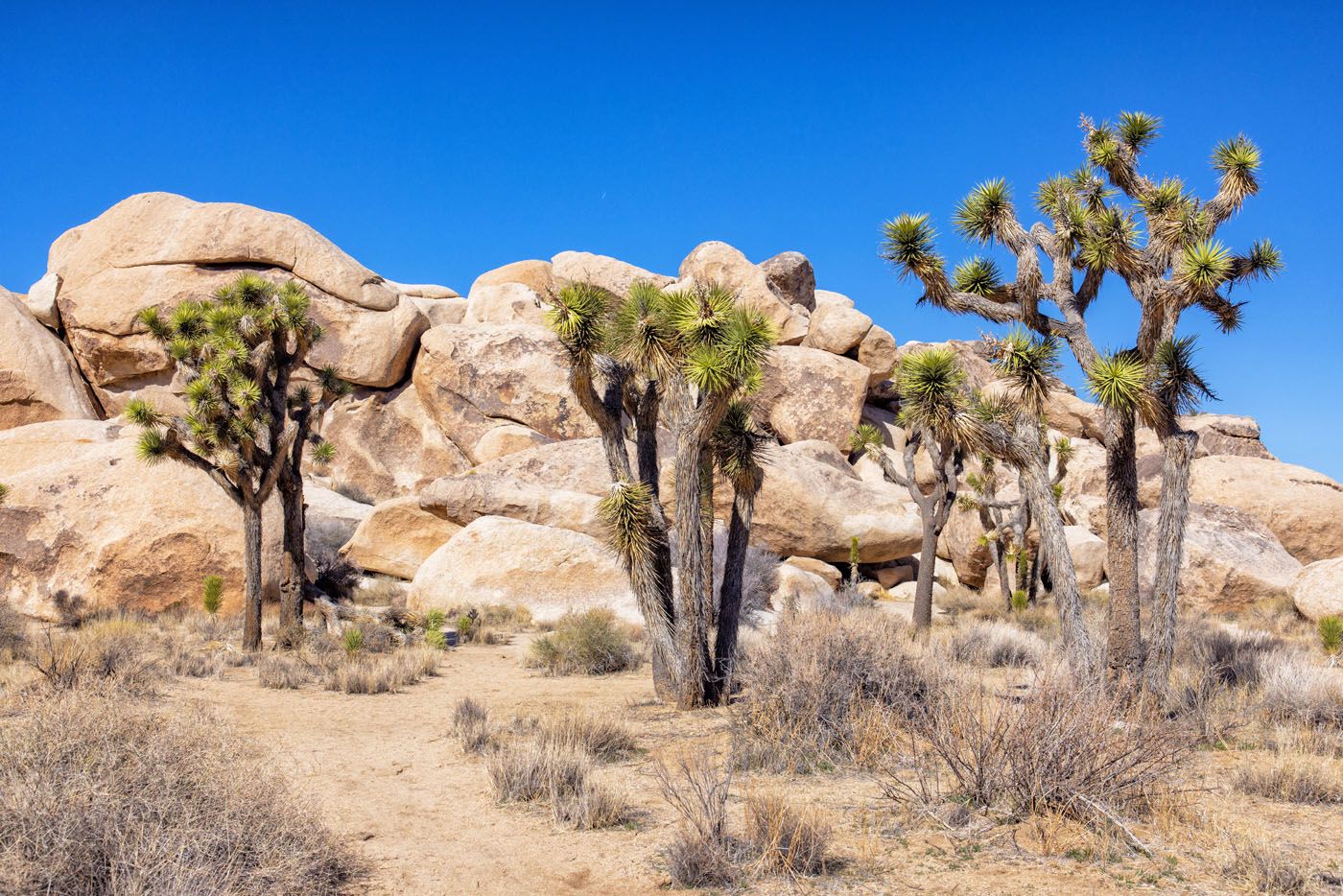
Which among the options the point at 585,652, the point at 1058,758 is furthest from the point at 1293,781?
the point at 585,652

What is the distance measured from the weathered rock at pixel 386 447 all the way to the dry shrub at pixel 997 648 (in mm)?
21720

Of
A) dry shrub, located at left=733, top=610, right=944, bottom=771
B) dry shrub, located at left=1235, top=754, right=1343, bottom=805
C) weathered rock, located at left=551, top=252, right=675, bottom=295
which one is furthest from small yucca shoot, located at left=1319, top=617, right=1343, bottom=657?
weathered rock, located at left=551, top=252, right=675, bottom=295

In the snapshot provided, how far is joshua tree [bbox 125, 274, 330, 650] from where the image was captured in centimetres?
1543

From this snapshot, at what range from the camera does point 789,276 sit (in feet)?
135

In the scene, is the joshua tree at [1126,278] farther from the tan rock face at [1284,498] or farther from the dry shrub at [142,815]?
the tan rock face at [1284,498]

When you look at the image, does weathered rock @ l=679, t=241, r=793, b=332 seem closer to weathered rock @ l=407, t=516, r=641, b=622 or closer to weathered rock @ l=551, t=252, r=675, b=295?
weathered rock @ l=551, t=252, r=675, b=295

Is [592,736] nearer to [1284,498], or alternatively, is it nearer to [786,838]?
[786,838]

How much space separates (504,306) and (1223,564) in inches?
1051

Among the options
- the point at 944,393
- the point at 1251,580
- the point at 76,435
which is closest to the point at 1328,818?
the point at 944,393

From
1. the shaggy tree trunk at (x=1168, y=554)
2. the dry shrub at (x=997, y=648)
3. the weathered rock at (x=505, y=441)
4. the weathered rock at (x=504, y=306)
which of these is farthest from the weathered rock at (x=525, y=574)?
the weathered rock at (x=504, y=306)

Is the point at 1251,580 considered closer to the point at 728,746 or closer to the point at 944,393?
the point at 944,393

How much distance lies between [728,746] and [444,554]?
46.5ft

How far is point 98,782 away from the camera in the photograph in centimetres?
470

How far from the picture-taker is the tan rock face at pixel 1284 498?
94.2 ft
